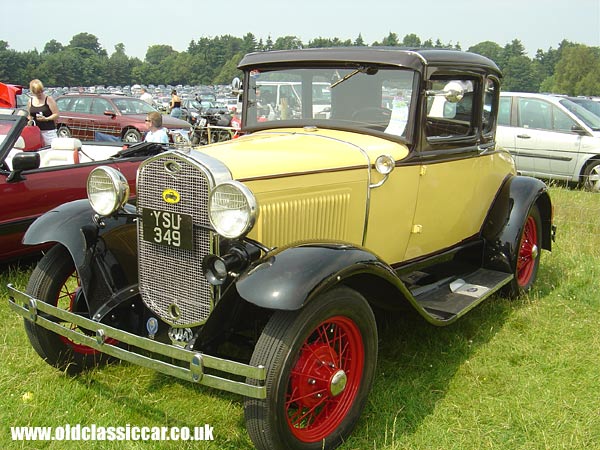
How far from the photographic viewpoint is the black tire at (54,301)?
3.21m

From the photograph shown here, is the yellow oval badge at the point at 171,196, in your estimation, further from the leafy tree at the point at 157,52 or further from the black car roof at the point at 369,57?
the leafy tree at the point at 157,52

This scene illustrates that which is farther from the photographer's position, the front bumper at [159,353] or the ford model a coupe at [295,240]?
the ford model a coupe at [295,240]

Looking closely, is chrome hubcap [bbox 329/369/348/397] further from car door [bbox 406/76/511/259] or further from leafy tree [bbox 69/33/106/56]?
leafy tree [bbox 69/33/106/56]

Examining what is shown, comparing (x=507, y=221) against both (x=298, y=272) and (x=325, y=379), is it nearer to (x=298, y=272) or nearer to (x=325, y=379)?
(x=325, y=379)

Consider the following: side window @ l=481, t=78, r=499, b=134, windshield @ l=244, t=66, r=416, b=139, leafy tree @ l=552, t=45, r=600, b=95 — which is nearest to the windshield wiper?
windshield @ l=244, t=66, r=416, b=139

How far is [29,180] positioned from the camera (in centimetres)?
493

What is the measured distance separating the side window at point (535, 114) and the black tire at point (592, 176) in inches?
36.2

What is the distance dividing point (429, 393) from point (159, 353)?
1650mm

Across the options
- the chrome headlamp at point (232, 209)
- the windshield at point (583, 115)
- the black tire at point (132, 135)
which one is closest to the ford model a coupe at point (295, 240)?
the chrome headlamp at point (232, 209)

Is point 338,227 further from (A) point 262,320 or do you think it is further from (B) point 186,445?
(B) point 186,445

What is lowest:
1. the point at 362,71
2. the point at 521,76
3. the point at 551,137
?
the point at 551,137

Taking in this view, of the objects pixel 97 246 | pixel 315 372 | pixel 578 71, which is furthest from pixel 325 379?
pixel 578 71

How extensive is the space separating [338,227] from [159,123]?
535 centimetres

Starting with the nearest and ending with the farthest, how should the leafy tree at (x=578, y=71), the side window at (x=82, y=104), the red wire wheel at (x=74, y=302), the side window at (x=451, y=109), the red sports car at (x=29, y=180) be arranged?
1. the red wire wheel at (x=74, y=302)
2. the side window at (x=451, y=109)
3. the red sports car at (x=29, y=180)
4. the side window at (x=82, y=104)
5. the leafy tree at (x=578, y=71)
